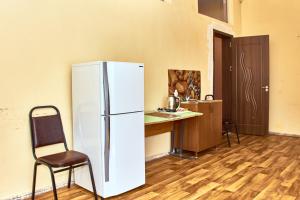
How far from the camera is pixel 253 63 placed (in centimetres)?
621

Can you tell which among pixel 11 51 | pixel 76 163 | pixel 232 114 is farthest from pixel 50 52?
pixel 232 114

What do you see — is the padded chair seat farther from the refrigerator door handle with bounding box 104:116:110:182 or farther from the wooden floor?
the wooden floor

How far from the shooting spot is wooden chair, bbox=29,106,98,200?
260 cm

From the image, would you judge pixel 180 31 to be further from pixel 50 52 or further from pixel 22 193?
pixel 22 193

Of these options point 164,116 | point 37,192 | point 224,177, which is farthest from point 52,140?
point 224,177

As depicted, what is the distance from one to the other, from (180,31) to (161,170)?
242 centimetres

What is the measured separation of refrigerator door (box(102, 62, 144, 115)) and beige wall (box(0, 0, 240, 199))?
0.68 metres

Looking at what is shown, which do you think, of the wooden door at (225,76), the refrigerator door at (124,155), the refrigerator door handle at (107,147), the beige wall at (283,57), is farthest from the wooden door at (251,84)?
the refrigerator door handle at (107,147)

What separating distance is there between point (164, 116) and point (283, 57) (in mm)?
3849

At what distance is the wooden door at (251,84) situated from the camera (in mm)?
6066

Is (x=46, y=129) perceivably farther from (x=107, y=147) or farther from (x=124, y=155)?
(x=124, y=155)

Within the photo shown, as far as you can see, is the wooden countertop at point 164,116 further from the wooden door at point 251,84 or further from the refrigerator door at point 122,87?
the wooden door at point 251,84

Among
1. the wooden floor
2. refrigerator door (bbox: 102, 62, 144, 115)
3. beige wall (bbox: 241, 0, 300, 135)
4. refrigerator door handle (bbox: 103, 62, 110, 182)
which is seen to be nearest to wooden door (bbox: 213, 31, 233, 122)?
beige wall (bbox: 241, 0, 300, 135)

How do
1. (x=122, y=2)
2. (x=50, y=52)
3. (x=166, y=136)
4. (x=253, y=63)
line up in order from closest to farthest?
1. (x=50, y=52)
2. (x=122, y=2)
3. (x=166, y=136)
4. (x=253, y=63)
